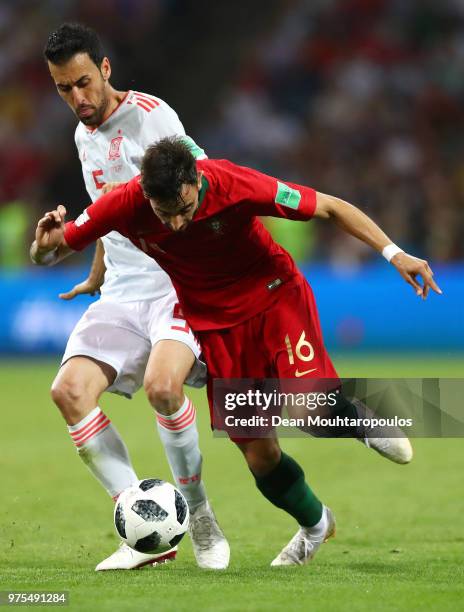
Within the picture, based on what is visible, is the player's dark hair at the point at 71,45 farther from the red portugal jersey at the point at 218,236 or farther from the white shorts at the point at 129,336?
the white shorts at the point at 129,336

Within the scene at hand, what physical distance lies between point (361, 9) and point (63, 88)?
1374 cm

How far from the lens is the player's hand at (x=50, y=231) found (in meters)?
5.16

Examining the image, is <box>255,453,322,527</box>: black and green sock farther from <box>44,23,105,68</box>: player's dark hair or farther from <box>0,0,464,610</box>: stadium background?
<box>0,0,464,610</box>: stadium background

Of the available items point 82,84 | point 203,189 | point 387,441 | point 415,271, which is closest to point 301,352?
point 387,441

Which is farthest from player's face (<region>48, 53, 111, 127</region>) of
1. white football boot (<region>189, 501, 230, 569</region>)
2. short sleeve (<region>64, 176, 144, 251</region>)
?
white football boot (<region>189, 501, 230, 569</region>)

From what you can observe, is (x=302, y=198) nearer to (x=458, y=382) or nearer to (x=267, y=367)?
(x=267, y=367)

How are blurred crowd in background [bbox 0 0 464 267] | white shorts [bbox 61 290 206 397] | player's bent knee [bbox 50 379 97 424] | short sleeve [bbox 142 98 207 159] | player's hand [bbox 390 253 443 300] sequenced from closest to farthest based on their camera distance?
player's hand [bbox 390 253 443 300], player's bent knee [bbox 50 379 97 424], white shorts [bbox 61 290 206 397], short sleeve [bbox 142 98 207 159], blurred crowd in background [bbox 0 0 464 267]

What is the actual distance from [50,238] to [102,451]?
3.24 ft

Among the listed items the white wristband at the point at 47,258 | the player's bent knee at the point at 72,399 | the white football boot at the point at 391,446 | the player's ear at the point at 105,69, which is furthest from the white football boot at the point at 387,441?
the player's ear at the point at 105,69

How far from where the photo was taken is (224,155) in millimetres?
17812

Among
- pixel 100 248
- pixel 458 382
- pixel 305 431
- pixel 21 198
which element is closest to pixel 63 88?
pixel 100 248

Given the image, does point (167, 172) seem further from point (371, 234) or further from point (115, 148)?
point (115, 148)

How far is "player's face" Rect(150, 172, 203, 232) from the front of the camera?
4797 millimetres

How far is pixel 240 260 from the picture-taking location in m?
5.39
